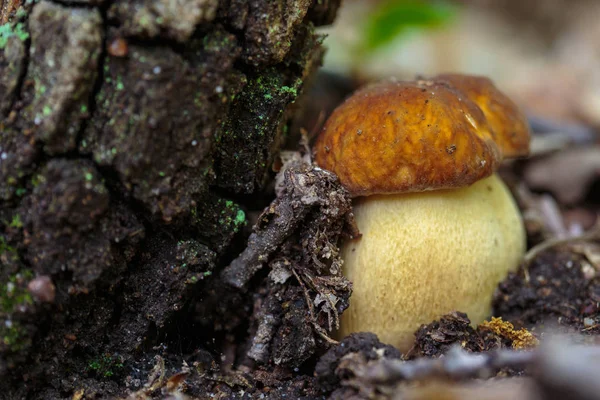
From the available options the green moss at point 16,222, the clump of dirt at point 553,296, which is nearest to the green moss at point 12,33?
the green moss at point 16,222

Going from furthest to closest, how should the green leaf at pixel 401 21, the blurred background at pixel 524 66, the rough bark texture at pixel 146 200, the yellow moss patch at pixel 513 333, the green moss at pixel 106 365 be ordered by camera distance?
the green leaf at pixel 401 21
the blurred background at pixel 524 66
the yellow moss patch at pixel 513 333
the green moss at pixel 106 365
the rough bark texture at pixel 146 200

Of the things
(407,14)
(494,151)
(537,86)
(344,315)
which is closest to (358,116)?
(494,151)

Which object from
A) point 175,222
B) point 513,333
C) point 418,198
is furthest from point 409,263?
point 175,222

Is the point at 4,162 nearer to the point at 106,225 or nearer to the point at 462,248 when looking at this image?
the point at 106,225

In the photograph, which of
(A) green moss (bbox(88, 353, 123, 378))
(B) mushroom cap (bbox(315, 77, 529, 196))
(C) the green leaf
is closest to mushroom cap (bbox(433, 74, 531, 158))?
(B) mushroom cap (bbox(315, 77, 529, 196))

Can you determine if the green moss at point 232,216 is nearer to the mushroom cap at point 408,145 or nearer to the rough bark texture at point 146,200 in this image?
the rough bark texture at point 146,200
